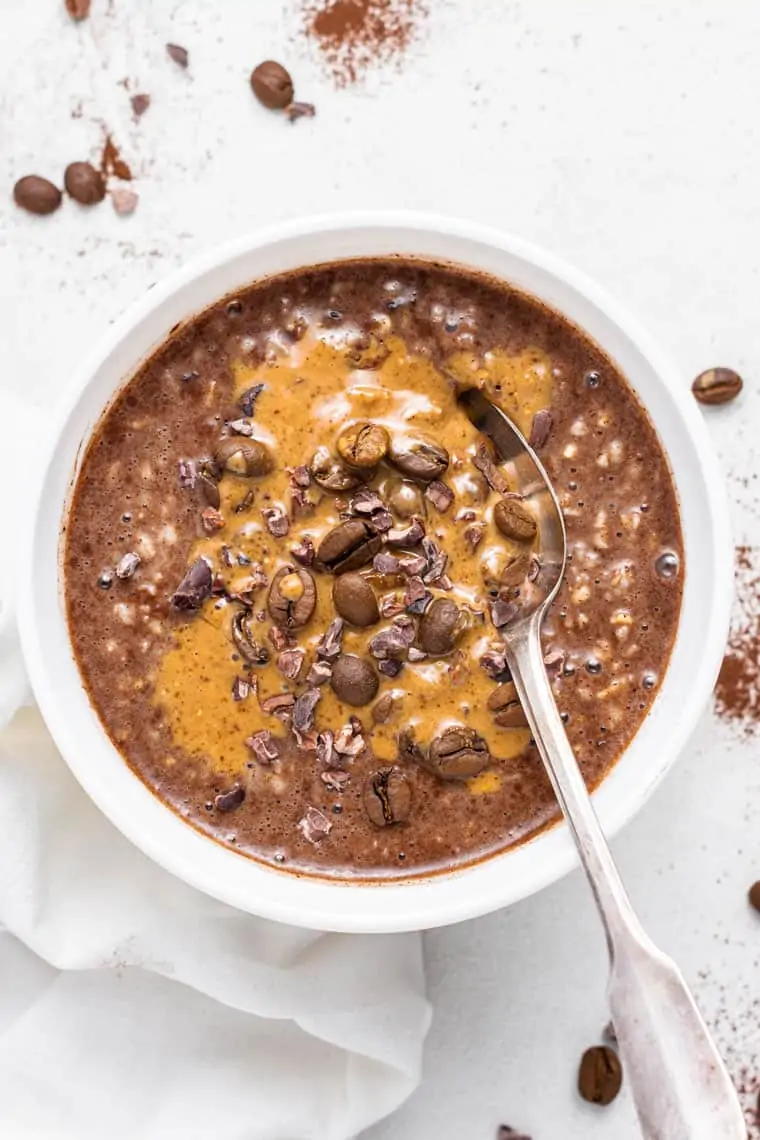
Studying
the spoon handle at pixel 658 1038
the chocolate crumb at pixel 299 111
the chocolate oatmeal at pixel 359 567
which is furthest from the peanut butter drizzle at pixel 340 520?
the chocolate crumb at pixel 299 111

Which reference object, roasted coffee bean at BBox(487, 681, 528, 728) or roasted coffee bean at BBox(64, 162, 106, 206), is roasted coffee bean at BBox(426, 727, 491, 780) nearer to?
roasted coffee bean at BBox(487, 681, 528, 728)

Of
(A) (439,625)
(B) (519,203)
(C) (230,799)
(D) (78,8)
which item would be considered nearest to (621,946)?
(A) (439,625)

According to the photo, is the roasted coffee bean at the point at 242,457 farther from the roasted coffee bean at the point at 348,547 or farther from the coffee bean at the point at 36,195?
the coffee bean at the point at 36,195

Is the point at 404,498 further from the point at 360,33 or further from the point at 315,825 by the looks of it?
the point at 360,33

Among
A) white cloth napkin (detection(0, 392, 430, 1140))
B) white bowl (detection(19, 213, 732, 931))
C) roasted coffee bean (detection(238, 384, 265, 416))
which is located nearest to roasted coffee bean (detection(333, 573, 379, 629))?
roasted coffee bean (detection(238, 384, 265, 416))

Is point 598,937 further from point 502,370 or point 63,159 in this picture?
point 63,159

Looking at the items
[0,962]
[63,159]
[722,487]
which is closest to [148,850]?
[0,962]
